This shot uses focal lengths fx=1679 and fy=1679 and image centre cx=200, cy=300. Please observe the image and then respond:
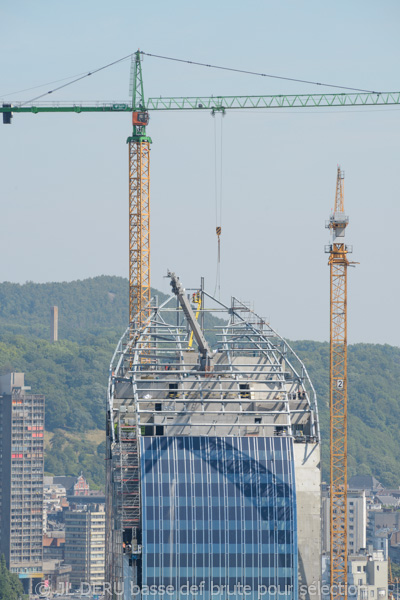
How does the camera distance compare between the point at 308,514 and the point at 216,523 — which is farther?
the point at 308,514

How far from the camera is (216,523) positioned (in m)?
186

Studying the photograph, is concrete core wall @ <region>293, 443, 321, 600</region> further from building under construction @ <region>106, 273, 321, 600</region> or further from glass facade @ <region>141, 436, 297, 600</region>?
glass facade @ <region>141, 436, 297, 600</region>

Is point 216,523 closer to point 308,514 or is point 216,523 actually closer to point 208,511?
point 208,511

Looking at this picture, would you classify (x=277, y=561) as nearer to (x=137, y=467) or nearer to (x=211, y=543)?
(x=211, y=543)

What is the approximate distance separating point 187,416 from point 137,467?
8785mm

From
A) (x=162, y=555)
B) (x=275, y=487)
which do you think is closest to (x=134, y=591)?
(x=162, y=555)

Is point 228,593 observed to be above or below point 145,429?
below

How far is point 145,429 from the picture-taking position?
19725cm

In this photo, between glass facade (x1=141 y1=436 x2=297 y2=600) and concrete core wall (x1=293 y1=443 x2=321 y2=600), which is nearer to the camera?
glass facade (x1=141 y1=436 x2=297 y2=600)

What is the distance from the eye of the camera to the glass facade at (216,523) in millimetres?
184500

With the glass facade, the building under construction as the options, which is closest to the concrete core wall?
the building under construction

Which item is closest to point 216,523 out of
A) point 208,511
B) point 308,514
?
point 208,511

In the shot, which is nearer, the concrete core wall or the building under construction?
the building under construction

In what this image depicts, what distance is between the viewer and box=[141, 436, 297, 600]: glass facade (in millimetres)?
184500
